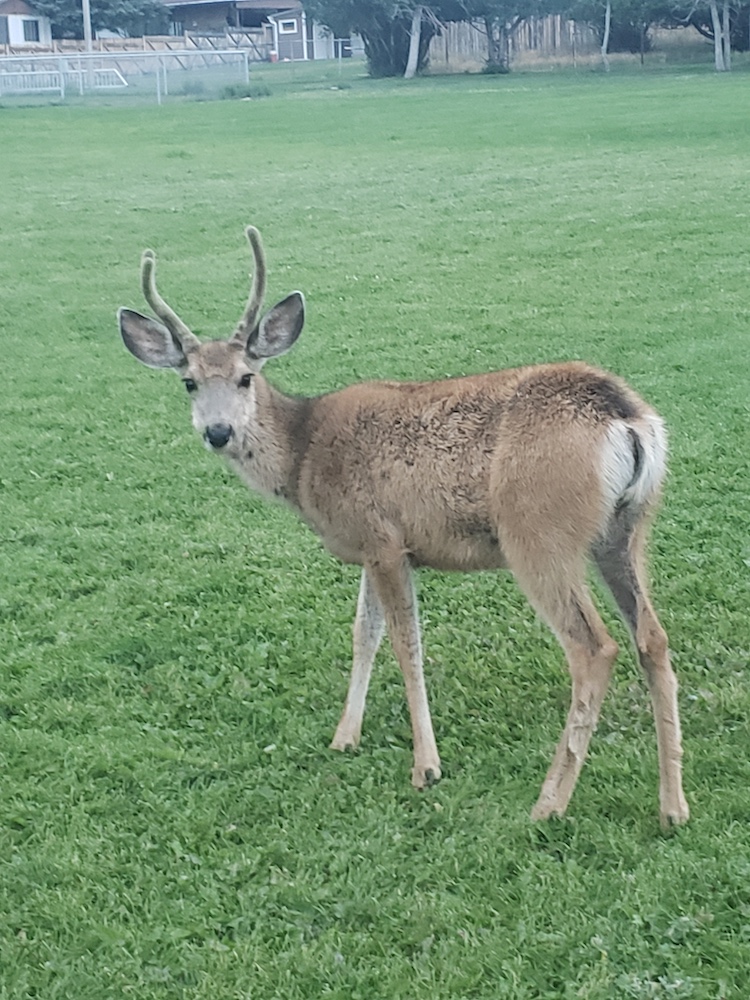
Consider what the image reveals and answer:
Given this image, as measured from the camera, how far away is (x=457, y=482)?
481 centimetres

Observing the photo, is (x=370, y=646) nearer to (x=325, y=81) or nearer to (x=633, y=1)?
(x=633, y=1)

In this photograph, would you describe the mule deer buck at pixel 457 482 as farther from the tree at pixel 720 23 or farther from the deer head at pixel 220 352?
the tree at pixel 720 23

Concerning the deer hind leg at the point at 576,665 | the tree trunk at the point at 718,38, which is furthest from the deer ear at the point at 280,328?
the tree trunk at the point at 718,38

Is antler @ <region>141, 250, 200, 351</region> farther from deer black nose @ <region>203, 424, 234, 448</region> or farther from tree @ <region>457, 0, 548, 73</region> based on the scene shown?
tree @ <region>457, 0, 548, 73</region>

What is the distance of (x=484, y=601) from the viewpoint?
639 cm

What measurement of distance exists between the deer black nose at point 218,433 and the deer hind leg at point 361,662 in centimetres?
76

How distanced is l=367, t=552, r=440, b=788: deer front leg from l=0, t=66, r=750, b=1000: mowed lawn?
145 millimetres

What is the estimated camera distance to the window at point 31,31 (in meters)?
65.1

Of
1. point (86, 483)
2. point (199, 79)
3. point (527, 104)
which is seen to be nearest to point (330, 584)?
point (86, 483)

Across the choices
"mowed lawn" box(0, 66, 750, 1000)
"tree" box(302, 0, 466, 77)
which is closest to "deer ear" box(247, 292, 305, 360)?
"mowed lawn" box(0, 66, 750, 1000)

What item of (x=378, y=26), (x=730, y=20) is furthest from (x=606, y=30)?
(x=378, y=26)

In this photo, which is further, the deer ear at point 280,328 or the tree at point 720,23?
the tree at point 720,23

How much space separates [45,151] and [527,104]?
12558 mm

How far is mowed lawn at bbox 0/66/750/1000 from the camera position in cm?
404
